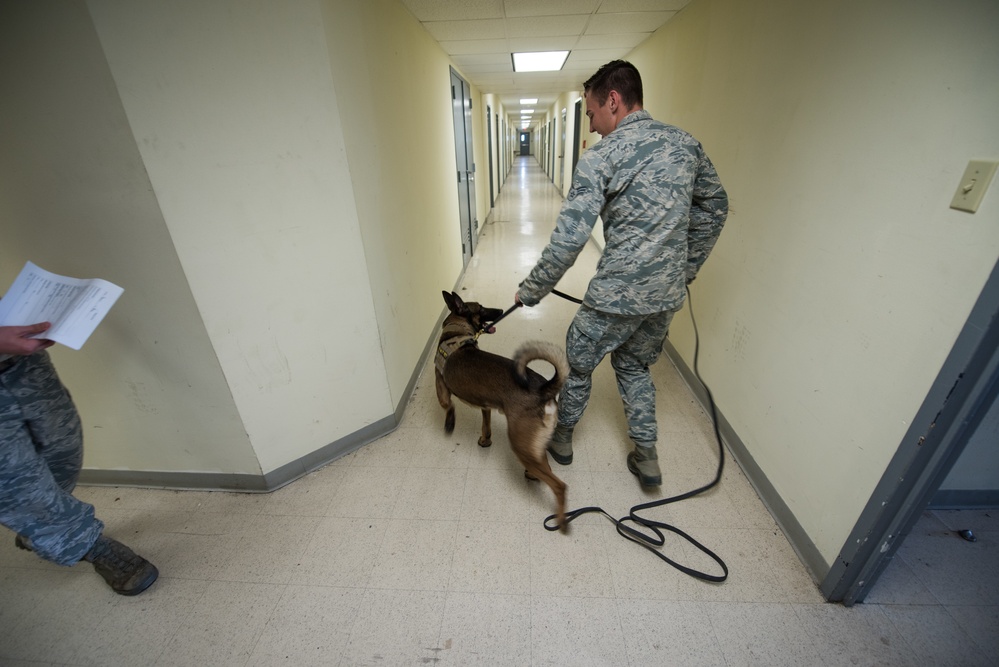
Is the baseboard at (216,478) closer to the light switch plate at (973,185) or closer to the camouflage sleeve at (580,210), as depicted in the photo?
the camouflage sleeve at (580,210)

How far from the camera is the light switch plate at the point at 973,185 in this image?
0.87 m

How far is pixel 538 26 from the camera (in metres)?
2.82

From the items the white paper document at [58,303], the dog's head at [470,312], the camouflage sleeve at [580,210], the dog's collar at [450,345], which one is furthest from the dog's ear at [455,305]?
the white paper document at [58,303]

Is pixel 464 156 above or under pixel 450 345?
above

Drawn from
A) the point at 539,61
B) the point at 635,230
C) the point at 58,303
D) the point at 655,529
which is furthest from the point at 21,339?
the point at 539,61

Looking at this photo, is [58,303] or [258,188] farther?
[258,188]

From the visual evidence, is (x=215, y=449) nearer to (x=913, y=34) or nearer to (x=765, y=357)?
(x=765, y=357)

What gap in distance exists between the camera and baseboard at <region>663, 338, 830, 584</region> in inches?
55.3

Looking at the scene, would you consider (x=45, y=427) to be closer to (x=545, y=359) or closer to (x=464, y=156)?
(x=545, y=359)

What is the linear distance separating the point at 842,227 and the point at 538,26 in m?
2.60

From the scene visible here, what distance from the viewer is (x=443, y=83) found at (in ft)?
11.6

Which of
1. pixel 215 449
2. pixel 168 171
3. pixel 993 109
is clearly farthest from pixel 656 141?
pixel 215 449

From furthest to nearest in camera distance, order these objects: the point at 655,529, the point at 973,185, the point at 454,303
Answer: the point at 454,303
the point at 655,529
the point at 973,185

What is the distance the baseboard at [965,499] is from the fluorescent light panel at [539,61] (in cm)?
423
